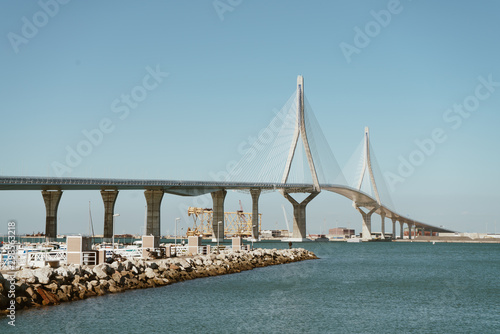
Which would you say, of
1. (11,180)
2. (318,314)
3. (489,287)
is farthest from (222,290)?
(11,180)

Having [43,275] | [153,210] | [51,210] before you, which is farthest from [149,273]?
[153,210]

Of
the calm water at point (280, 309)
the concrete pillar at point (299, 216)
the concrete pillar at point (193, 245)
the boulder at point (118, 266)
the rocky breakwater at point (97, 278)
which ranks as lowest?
the calm water at point (280, 309)

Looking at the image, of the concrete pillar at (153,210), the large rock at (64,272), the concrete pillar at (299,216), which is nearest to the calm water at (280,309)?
the large rock at (64,272)

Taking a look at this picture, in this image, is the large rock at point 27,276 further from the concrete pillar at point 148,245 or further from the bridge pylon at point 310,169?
the bridge pylon at point 310,169

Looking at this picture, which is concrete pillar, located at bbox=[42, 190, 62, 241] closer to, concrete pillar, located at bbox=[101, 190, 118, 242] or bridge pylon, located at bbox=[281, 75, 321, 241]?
concrete pillar, located at bbox=[101, 190, 118, 242]

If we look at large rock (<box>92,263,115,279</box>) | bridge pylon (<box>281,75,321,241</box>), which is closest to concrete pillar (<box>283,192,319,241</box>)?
bridge pylon (<box>281,75,321,241</box>)

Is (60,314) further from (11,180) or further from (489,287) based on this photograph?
(11,180)

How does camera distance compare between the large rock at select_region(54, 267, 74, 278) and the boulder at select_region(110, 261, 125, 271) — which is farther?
the boulder at select_region(110, 261, 125, 271)
